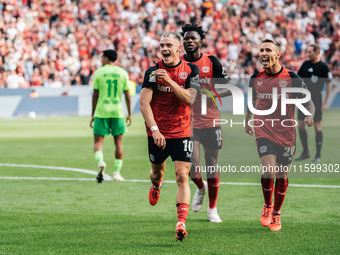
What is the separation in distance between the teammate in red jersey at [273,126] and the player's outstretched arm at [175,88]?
42.5 inches

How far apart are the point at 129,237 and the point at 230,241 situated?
1023 mm

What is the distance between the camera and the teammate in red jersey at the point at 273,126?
7254mm

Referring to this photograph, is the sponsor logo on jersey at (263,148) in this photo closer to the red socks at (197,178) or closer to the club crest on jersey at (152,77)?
the red socks at (197,178)

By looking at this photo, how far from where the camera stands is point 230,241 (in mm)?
6551

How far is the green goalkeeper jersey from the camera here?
1109 cm

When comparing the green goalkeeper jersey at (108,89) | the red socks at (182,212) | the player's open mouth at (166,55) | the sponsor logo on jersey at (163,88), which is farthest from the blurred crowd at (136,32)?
the red socks at (182,212)

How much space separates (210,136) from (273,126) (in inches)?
37.9

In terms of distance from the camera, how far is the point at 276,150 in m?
7.38

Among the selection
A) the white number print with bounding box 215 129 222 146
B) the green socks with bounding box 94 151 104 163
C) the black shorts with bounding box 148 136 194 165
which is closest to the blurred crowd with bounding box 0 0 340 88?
the green socks with bounding box 94 151 104 163

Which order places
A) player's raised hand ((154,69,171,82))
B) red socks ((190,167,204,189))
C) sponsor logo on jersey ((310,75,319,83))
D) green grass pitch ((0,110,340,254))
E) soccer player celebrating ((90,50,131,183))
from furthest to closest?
sponsor logo on jersey ((310,75,319,83)), soccer player celebrating ((90,50,131,183)), red socks ((190,167,204,189)), player's raised hand ((154,69,171,82)), green grass pitch ((0,110,340,254))

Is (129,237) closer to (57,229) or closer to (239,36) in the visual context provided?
(57,229)

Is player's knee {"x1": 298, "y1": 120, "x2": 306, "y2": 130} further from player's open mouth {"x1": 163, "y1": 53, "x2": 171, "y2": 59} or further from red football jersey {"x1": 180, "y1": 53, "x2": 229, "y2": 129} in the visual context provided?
player's open mouth {"x1": 163, "y1": 53, "x2": 171, "y2": 59}

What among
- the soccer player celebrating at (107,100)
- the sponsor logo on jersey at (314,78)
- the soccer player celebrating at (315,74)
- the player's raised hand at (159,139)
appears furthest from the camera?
the soccer player celebrating at (315,74)

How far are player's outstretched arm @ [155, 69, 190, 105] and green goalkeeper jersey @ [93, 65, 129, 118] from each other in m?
4.60
